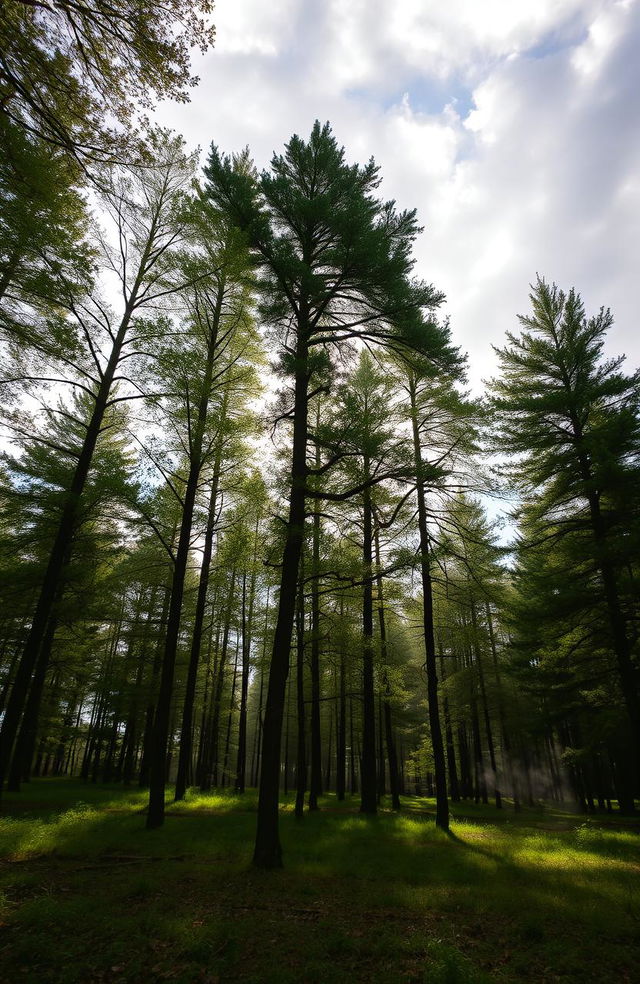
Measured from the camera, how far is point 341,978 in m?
4.01

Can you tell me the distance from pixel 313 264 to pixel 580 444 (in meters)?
9.61

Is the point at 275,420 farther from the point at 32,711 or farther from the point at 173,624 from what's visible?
the point at 32,711

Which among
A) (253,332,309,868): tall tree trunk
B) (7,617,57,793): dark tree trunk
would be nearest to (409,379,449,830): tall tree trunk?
(253,332,309,868): tall tree trunk

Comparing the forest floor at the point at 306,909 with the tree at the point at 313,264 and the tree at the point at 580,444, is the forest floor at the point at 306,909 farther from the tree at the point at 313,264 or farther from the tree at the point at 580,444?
the tree at the point at 580,444

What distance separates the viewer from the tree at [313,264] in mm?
8695

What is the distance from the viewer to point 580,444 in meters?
13.3

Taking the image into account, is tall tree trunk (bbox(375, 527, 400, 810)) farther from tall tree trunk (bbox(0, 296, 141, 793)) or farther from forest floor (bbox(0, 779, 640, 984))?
tall tree trunk (bbox(0, 296, 141, 793))

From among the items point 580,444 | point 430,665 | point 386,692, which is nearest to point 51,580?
point 430,665

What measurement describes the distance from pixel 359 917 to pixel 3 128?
463 inches

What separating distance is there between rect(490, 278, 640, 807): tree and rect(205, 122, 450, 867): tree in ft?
21.1

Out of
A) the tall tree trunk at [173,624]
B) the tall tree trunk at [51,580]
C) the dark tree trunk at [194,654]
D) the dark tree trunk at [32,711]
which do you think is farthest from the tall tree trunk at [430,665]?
the dark tree trunk at [32,711]

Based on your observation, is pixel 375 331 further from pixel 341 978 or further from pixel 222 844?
pixel 222 844

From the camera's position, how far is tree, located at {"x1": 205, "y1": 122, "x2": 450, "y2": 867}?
870 centimetres

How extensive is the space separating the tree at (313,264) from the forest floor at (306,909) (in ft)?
11.2
